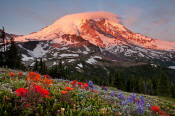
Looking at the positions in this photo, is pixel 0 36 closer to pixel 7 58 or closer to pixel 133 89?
pixel 7 58

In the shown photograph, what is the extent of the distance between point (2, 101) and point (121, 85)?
230 ft

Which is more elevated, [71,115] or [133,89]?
[71,115]

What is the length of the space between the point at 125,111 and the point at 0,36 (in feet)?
156

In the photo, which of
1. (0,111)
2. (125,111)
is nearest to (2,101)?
(0,111)

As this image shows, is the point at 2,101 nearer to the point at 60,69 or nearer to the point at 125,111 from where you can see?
the point at 125,111

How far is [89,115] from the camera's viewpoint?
13.3 ft

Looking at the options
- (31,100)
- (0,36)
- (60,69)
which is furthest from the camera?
(60,69)

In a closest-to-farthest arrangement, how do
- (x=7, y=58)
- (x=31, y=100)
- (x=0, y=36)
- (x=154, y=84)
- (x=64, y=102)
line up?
1. (x=31, y=100)
2. (x=64, y=102)
3. (x=0, y=36)
4. (x=7, y=58)
5. (x=154, y=84)

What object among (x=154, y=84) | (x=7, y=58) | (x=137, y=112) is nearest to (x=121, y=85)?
(x=154, y=84)

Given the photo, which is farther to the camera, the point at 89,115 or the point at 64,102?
the point at 64,102

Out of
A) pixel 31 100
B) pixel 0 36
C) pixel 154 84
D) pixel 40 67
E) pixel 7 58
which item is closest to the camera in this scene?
pixel 31 100

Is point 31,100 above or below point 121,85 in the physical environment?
above

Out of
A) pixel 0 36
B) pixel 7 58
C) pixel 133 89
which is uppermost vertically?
pixel 0 36

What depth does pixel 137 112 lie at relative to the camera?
5.09m
